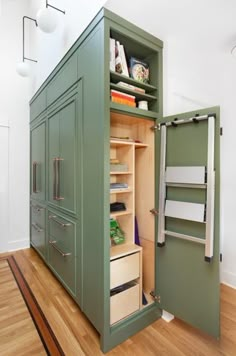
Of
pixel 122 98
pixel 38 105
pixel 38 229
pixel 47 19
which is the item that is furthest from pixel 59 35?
pixel 38 229

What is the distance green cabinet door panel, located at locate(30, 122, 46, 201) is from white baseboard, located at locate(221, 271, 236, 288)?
2.64 m

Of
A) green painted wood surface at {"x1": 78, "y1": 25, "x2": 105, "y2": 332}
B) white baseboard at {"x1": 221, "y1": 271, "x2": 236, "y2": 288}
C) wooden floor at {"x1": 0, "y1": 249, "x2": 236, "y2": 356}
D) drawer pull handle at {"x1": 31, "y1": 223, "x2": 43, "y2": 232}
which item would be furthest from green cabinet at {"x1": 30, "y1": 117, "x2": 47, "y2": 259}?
white baseboard at {"x1": 221, "y1": 271, "x2": 236, "y2": 288}

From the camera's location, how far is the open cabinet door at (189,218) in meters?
1.52

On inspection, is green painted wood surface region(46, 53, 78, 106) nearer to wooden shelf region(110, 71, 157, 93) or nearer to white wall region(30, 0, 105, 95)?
white wall region(30, 0, 105, 95)

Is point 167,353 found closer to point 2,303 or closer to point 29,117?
point 2,303

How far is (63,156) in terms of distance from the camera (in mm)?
2268

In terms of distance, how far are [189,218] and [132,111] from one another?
100 centimetres

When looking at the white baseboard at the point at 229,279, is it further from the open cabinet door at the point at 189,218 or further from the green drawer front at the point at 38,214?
the green drawer front at the point at 38,214

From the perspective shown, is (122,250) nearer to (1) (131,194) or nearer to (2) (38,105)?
(1) (131,194)

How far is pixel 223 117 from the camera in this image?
257 cm

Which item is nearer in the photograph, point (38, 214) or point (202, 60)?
point (202, 60)

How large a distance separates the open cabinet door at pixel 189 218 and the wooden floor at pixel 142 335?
0.16 metres

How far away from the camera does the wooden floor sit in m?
1.57

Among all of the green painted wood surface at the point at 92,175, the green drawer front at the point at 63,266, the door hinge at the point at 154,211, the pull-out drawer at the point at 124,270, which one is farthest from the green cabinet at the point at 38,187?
the door hinge at the point at 154,211
